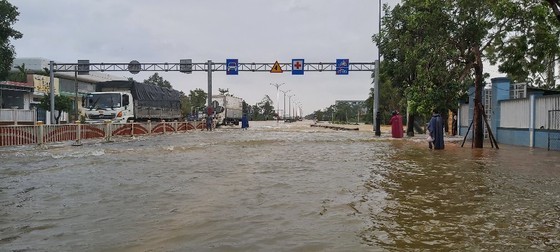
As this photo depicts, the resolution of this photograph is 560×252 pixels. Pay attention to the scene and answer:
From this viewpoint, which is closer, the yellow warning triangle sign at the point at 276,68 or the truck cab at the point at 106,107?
the truck cab at the point at 106,107

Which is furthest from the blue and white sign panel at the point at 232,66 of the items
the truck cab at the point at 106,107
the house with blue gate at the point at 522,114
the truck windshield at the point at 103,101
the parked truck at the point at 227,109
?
the house with blue gate at the point at 522,114

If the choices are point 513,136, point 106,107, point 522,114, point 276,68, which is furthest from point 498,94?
point 276,68

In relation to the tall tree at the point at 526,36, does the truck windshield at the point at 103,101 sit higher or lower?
lower

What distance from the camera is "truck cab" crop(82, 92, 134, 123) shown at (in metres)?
26.7

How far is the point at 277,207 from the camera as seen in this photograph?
6.14m

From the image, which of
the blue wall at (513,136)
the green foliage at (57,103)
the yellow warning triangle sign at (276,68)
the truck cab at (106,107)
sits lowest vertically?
the blue wall at (513,136)

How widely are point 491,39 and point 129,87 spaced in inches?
854

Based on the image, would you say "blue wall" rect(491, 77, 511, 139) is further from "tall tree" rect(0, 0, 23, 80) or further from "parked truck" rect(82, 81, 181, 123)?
"tall tree" rect(0, 0, 23, 80)

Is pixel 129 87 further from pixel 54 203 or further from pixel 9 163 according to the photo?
pixel 54 203

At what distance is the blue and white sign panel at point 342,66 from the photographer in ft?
143

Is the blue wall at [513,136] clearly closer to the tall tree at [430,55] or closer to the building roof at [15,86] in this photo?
the tall tree at [430,55]

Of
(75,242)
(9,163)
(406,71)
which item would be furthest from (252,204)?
(406,71)

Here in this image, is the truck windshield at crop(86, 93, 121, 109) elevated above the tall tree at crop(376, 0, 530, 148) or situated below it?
below

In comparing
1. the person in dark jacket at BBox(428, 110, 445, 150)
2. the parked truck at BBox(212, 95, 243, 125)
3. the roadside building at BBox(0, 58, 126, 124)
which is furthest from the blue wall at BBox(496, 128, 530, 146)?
the roadside building at BBox(0, 58, 126, 124)
